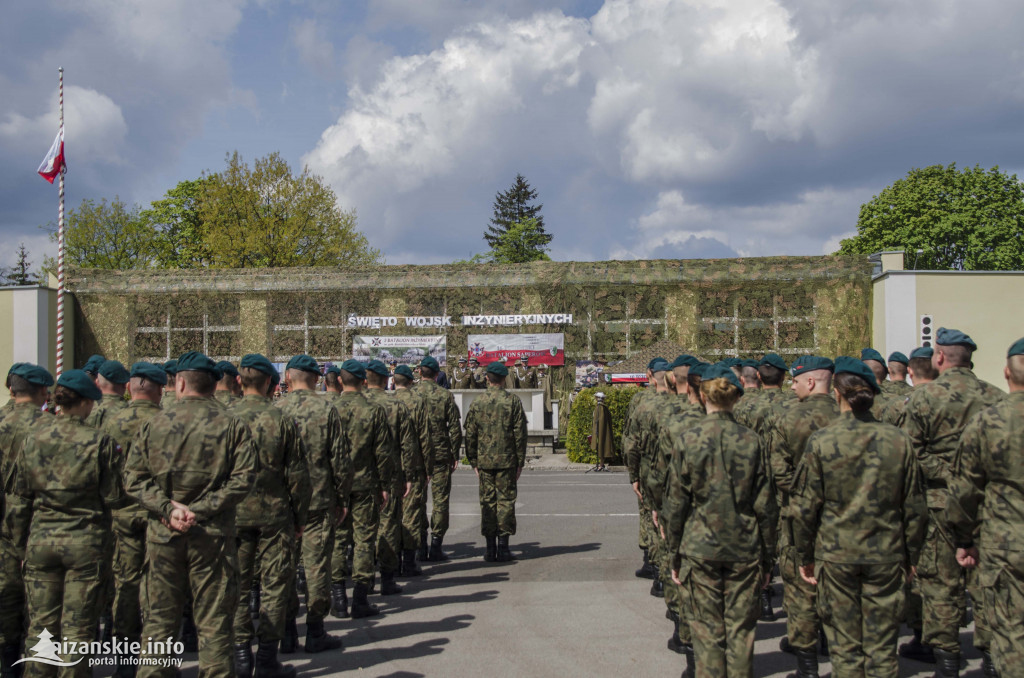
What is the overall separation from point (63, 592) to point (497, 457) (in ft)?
18.2

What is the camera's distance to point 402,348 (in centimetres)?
2798

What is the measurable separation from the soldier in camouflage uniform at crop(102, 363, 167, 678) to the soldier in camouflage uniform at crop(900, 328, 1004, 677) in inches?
218

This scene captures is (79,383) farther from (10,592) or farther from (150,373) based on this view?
(10,592)

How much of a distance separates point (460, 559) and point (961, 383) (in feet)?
20.1

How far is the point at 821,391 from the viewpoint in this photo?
600 cm

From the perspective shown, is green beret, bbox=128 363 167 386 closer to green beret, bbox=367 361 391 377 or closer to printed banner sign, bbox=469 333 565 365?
green beret, bbox=367 361 391 377

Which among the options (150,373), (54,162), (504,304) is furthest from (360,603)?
(504,304)

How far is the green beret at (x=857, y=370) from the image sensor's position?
4.76 metres

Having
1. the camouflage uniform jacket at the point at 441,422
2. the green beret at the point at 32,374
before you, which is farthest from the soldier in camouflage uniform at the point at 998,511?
the camouflage uniform jacket at the point at 441,422

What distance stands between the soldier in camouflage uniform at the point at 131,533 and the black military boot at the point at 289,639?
42.9 inches

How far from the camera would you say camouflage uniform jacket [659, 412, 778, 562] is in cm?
478

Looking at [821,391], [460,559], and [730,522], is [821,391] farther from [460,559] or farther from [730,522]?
[460,559]

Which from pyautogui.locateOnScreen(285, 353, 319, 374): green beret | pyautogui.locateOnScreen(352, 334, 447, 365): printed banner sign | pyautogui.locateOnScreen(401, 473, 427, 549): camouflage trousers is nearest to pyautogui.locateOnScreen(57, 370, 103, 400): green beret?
pyautogui.locateOnScreen(285, 353, 319, 374): green beret

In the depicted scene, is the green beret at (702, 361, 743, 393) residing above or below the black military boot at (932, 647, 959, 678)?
above
